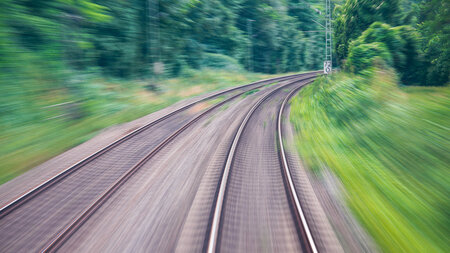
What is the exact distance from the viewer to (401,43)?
17.2 m

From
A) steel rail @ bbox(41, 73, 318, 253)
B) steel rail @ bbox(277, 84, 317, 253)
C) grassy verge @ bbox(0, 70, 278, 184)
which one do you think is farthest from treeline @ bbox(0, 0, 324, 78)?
steel rail @ bbox(277, 84, 317, 253)

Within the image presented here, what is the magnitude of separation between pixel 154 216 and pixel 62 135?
24.0 ft

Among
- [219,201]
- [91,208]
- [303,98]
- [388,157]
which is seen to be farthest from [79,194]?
[303,98]

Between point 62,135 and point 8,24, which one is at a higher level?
point 8,24

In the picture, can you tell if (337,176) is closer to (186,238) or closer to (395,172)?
(395,172)

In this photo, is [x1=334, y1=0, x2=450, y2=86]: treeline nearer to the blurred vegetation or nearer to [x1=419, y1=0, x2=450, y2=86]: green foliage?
[x1=419, y1=0, x2=450, y2=86]: green foliage

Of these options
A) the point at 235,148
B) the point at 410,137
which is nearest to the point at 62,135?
the point at 235,148

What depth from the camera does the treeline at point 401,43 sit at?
16375mm

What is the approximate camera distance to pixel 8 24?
33.7 feet

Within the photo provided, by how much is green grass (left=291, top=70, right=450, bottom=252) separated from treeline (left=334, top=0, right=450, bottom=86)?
4520 mm

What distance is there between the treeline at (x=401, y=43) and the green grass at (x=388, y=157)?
4520 millimetres

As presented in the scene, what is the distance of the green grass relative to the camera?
4941 mm

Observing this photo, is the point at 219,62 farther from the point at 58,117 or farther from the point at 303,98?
the point at 58,117

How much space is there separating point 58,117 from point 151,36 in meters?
11.1
